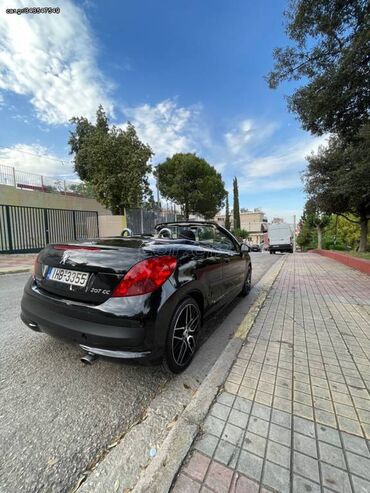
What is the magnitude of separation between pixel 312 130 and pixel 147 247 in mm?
7902

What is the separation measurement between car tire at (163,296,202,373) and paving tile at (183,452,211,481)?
763mm

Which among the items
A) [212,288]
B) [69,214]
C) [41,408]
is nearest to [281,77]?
[212,288]

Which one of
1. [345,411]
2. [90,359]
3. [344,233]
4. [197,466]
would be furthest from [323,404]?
[344,233]

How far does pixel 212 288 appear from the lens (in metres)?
3.05

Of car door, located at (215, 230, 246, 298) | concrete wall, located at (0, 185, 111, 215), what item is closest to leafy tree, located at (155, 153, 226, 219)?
concrete wall, located at (0, 185, 111, 215)

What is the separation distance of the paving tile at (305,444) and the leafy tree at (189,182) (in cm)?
2837

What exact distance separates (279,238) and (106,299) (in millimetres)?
24035

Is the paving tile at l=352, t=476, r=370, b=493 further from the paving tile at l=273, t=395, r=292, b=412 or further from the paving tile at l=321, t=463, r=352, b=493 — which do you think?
the paving tile at l=273, t=395, r=292, b=412

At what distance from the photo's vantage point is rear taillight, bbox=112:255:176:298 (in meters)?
1.97

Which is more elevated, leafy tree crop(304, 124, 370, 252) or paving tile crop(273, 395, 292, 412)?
leafy tree crop(304, 124, 370, 252)

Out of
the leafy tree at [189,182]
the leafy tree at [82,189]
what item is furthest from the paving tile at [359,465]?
the leafy tree at [189,182]

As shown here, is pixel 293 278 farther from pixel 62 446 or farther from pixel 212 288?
pixel 62 446

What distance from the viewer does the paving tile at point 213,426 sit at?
5.43ft

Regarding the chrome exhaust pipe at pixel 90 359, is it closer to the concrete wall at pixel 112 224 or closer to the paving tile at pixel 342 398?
the paving tile at pixel 342 398
